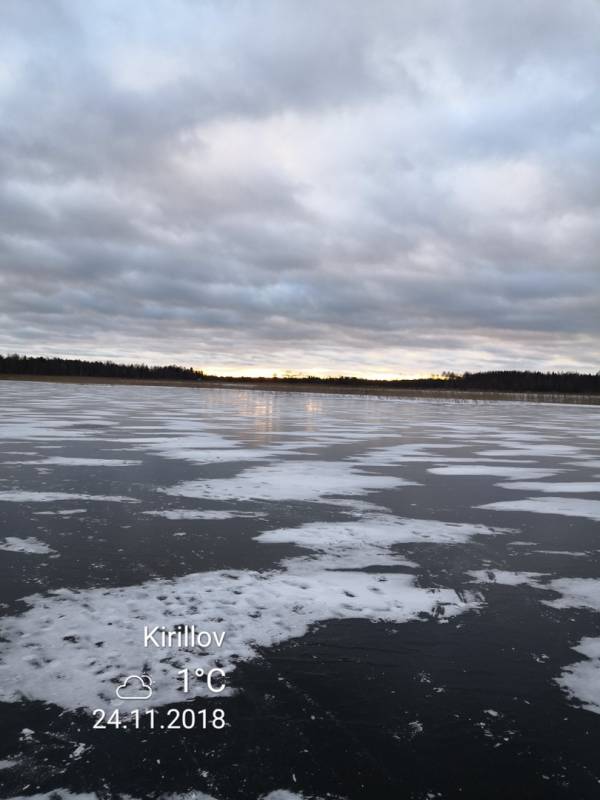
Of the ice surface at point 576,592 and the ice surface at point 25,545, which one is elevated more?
the ice surface at point 576,592

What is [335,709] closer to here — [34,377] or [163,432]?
[163,432]

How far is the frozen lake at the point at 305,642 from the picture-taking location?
6.37ft

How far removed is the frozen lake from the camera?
1940 mm

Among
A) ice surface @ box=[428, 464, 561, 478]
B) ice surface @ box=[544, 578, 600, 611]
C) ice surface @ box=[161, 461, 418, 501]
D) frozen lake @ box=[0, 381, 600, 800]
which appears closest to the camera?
frozen lake @ box=[0, 381, 600, 800]

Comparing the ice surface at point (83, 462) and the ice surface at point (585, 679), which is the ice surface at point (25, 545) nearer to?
the ice surface at point (585, 679)

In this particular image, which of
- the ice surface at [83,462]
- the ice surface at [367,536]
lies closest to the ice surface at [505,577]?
the ice surface at [367,536]

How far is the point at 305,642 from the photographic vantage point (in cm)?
283

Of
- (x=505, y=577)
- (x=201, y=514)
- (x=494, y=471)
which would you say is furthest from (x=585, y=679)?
(x=494, y=471)

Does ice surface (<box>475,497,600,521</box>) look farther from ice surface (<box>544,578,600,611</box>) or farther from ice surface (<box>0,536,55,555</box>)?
ice surface (<box>0,536,55,555</box>)

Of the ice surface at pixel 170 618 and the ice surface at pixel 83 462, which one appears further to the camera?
the ice surface at pixel 83 462

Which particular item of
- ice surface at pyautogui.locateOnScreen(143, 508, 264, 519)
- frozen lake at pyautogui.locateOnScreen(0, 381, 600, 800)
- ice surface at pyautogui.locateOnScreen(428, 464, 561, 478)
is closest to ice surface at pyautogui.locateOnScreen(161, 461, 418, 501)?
frozen lake at pyautogui.locateOnScreen(0, 381, 600, 800)

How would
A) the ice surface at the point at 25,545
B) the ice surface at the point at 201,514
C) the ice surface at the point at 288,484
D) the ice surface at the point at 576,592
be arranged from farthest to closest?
the ice surface at the point at 288,484 → the ice surface at the point at 201,514 → the ice surface at the point at 25,545 → the ice surface at the point at 576,592

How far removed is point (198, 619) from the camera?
304 centimetres

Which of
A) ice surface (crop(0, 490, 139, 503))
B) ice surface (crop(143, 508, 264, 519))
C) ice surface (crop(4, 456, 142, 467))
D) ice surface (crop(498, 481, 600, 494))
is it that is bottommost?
ice surface (crop(143, 508, 264, 519))
